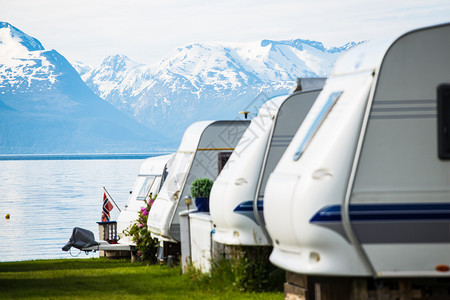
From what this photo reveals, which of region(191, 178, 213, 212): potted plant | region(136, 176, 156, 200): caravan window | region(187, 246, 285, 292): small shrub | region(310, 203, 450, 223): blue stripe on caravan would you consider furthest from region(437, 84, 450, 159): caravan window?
region(136, 176, 156, 200): caravan window

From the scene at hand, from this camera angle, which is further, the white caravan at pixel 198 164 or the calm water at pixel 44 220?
the calm water at pixel 44 220

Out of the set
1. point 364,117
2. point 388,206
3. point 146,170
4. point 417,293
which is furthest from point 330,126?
point 146,170

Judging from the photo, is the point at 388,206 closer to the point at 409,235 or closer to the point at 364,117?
the point at 409,235

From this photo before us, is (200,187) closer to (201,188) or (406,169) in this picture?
(201,188)

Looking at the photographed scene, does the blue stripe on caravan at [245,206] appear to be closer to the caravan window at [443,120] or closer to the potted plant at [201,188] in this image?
the potted plant at [201,188]

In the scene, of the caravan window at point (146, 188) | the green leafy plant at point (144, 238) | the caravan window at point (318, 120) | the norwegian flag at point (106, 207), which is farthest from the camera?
the norwegian flag at point (106, 207)

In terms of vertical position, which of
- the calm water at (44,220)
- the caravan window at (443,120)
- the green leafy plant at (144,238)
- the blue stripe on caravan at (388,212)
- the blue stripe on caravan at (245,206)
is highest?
the caravan window at (443,120)

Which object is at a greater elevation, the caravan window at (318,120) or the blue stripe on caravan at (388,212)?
the caravan window at (318,120)

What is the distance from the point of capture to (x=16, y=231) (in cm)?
4025

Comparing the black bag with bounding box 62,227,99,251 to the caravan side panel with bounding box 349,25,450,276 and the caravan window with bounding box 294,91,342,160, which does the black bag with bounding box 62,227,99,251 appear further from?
the caravan side panel with bounding box 349,25,450,276

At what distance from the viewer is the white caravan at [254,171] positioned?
10.7 meters

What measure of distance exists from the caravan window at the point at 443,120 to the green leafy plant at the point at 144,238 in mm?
10380

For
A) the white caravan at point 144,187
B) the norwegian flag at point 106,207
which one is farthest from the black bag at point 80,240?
the white caravan at point 144,187

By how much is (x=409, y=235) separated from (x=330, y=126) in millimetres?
1129
